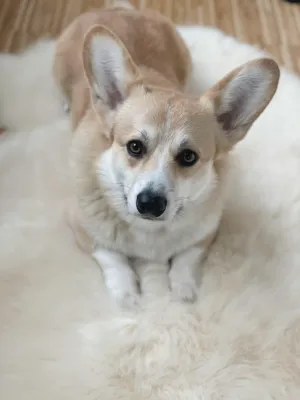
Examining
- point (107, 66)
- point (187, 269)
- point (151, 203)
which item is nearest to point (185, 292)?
point (187, 269)

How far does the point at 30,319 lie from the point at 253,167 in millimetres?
Result: 837

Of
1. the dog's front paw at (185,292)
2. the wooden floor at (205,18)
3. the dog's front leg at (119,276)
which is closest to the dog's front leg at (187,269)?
the dog's front paw at (185,292)

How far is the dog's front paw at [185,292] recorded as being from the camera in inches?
→ 55.3

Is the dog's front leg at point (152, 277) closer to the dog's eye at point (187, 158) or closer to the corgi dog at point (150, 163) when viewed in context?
the corgi dog at point (150, 163)

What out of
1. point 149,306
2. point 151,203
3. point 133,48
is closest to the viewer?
point 151,203

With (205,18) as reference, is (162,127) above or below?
above

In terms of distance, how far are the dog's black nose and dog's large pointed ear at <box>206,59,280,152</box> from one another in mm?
222

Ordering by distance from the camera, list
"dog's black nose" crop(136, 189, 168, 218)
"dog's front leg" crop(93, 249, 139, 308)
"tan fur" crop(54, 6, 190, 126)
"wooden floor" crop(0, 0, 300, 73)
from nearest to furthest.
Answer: "dog's black nose" crop(136, 189, 168, 218)
"dog's front leg" crop(93, 249, 139, 308)
"tan fur" crop(54, 6, 190, 126)
"wooden floor" crop(0, 0, 300, 73)

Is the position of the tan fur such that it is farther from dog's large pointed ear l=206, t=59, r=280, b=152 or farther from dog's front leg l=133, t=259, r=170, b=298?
dog's front leg l=133, t=259, r=170, b=298

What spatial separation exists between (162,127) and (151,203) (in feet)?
0.54

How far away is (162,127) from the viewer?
122 cm

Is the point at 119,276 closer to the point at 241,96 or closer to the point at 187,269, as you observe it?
the point at 187,269

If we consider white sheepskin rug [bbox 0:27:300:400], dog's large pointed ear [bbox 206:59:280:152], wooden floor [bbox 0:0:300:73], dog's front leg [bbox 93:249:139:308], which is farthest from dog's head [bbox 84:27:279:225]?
wooden floor [bbox 0:0:300:73]

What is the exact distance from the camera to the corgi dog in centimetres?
124
